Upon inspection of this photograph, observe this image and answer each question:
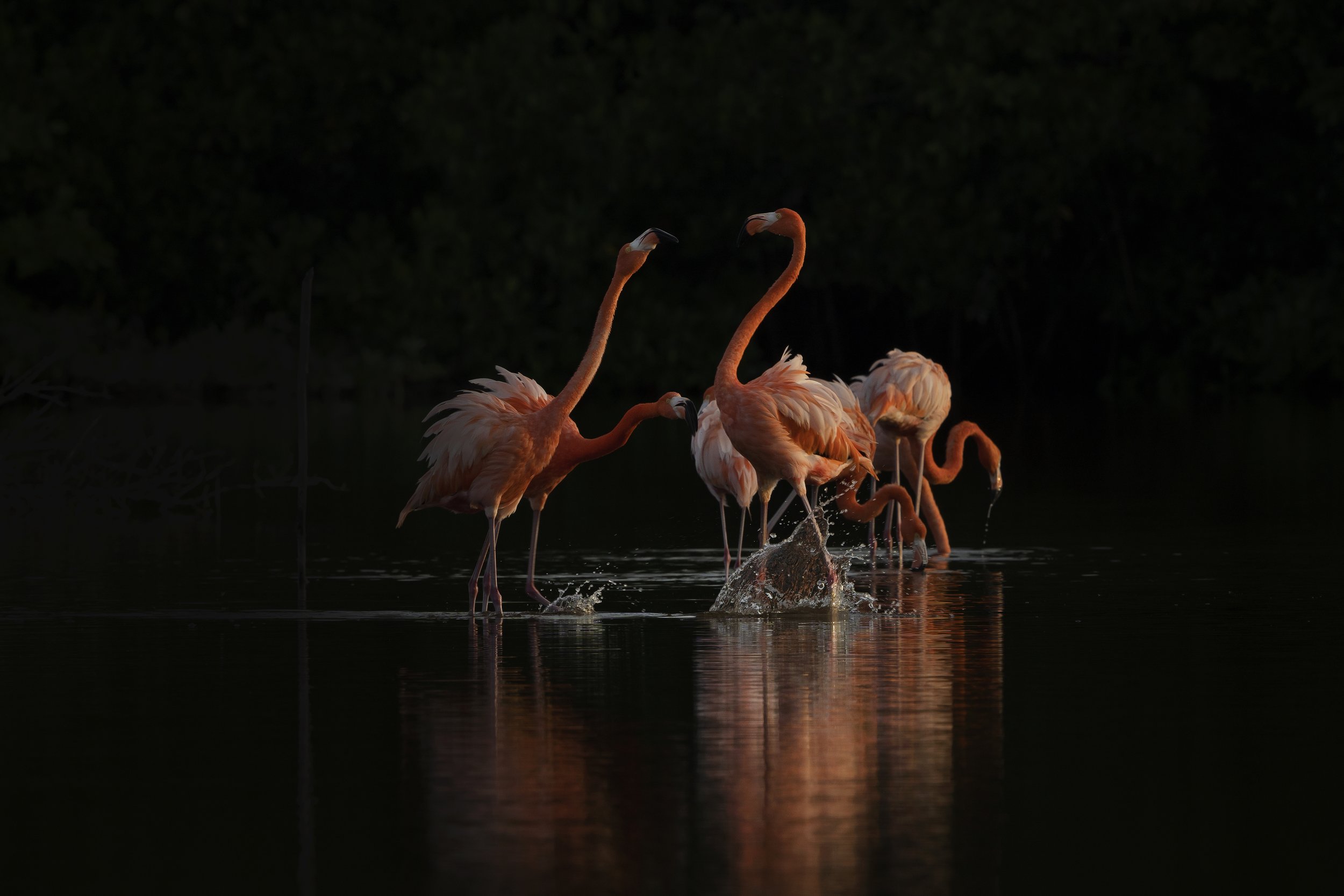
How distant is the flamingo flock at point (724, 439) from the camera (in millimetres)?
10898

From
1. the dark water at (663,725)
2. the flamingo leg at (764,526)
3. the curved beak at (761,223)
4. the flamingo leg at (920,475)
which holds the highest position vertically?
the curved beak at (761,223)

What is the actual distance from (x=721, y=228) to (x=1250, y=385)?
841cm

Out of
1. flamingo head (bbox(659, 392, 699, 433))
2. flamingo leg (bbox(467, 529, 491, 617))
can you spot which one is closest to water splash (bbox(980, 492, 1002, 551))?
flamingo head (bbox(659, 392, 699, 433))

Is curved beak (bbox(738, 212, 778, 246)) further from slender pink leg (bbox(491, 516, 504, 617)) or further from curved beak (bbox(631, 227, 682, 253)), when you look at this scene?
slender pink leg (bbox(491, 516, 504, 617))

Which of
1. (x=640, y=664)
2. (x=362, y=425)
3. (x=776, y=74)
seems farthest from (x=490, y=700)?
(x=776, y=74)

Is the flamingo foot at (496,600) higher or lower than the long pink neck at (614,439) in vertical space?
lower

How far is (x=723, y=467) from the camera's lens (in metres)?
12.7

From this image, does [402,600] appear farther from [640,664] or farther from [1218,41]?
[1218,41]

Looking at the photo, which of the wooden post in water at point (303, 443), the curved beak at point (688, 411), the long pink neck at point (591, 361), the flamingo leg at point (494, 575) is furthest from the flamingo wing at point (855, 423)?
the wooden post in water at point (303, 443)

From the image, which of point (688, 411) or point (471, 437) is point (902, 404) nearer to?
point (688, 411)

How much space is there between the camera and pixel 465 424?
36.2ft

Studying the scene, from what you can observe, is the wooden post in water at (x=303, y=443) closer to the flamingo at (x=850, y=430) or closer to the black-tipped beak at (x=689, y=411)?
the black-tipped beak at (x=689, y=411)

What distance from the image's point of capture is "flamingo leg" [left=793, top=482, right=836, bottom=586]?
11219 millimetres

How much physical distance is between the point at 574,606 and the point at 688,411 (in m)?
1.04
